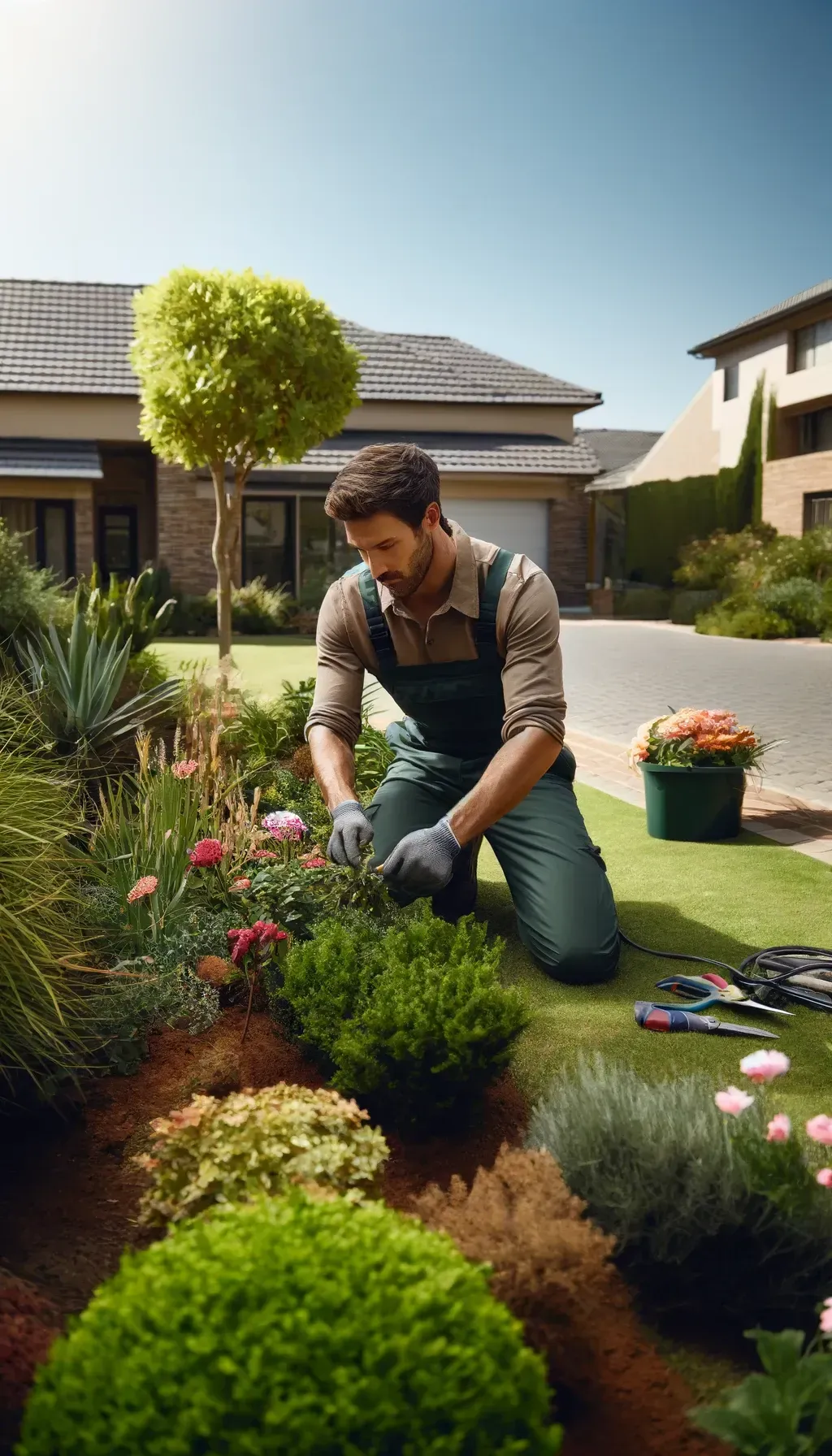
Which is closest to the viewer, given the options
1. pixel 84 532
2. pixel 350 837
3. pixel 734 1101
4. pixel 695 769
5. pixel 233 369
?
pixel 734 1101

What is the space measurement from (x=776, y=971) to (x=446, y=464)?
2358 cm

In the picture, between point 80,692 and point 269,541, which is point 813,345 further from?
point 80,692

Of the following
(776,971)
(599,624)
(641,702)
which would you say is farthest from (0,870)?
(599,624)

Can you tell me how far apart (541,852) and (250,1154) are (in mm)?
2333

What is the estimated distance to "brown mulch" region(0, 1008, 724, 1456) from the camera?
6.29ft

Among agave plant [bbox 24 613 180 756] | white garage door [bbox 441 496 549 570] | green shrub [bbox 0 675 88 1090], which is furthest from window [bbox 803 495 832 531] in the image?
green shrub [bbox 0 675 88 1090]

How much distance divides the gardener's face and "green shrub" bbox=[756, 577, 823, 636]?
A: 18.8 m

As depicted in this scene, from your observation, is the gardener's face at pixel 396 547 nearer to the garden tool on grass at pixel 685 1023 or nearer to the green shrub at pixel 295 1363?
the garden tool on grass at pixel 685 1023

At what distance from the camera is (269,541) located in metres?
27.4

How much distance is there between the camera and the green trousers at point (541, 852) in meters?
4.25

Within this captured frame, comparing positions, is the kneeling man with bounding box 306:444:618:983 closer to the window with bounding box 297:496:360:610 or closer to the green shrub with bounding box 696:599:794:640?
the green shrub with bounding box 696:599:794:640

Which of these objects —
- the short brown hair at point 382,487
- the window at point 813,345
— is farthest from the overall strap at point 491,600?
the window at point 813,345

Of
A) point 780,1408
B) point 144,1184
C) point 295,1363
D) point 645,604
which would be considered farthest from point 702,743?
point 645,604

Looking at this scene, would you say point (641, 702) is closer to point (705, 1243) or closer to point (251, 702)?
point (251, 702)
